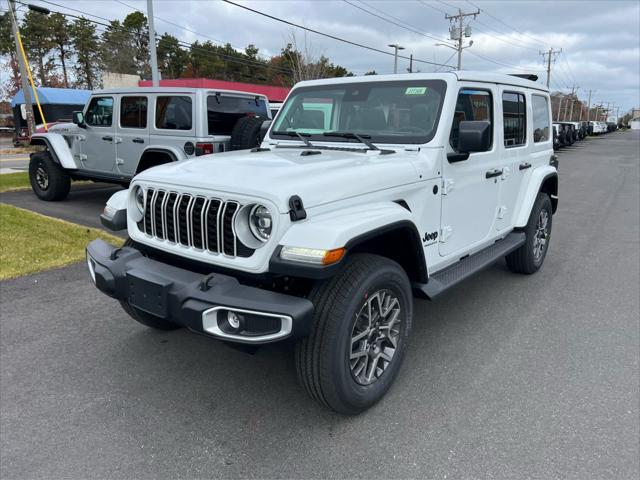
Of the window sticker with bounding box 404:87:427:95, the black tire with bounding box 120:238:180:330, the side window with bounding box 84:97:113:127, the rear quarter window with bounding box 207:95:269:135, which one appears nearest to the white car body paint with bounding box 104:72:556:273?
the window sticker with bounding box 404:87:427:95

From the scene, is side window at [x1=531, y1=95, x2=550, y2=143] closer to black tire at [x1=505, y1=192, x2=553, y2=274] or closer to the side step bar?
black tire at [x1=505, y1=192, x2=553, y2=274]

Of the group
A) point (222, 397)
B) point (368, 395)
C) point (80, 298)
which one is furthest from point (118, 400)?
point (80, 298)

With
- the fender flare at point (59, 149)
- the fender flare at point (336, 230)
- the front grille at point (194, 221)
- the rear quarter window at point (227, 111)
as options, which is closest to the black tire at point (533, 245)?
the fender flare at point (336, 230)

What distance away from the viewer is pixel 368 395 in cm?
287

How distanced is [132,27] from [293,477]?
2501 inches

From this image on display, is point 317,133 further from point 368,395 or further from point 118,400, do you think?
point 118,400

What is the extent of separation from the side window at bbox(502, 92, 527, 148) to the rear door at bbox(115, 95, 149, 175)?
18.4 feet

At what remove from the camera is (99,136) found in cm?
855

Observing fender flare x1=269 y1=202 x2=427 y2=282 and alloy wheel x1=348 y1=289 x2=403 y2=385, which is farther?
alloy wheel x1=348 y1=289 x2=403 y2=385

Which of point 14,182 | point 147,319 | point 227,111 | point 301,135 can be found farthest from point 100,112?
point 147,319

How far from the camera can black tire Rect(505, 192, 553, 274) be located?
203 inches

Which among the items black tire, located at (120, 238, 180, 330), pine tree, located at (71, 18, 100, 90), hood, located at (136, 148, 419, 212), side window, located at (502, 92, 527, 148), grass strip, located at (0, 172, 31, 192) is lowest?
black tire, located at (120, 238, 180, 330)

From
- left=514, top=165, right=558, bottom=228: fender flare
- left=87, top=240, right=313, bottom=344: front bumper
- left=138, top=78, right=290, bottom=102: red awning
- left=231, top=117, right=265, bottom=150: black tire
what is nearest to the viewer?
left=87, top=240, right=313, bottom=344: front bumper

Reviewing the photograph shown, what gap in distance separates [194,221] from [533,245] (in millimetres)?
3931
